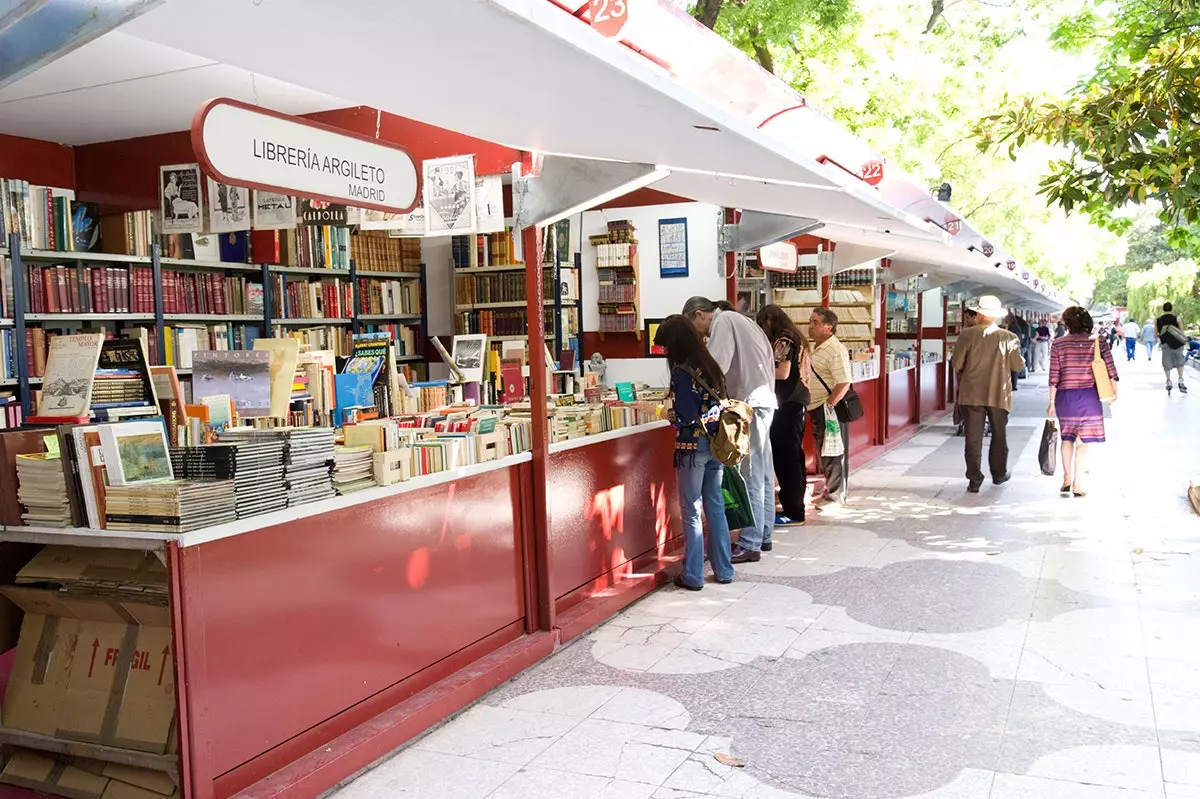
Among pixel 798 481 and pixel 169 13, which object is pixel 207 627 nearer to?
pixel 169 13

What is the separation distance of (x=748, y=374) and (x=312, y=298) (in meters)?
4.36

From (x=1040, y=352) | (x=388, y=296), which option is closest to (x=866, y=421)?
(x=388, y=296)

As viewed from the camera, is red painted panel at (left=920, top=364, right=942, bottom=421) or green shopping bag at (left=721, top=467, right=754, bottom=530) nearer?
green shopping bag at (left=721, top=467, right=754, bottom=530)

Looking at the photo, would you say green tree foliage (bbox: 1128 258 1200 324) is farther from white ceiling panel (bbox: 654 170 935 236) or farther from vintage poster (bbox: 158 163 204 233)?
vintage poster (bbox: 158 163 204 233)

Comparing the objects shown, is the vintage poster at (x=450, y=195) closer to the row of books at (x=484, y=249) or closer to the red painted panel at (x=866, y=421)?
the row of books at (x=484, y=249)

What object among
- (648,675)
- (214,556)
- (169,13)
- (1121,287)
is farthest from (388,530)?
(1121,287)

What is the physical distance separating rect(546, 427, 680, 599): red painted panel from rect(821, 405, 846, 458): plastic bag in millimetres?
1911

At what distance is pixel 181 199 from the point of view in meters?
6.85

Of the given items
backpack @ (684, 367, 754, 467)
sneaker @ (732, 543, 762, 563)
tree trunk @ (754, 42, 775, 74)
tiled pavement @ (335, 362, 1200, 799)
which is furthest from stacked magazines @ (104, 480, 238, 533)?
tree trunk @ (754, 42, 775, 74)

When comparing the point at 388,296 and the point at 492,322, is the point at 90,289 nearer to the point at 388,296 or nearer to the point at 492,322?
the point at 388,296

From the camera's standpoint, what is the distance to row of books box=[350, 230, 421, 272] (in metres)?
9.59

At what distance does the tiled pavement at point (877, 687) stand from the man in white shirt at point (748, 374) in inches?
9.3

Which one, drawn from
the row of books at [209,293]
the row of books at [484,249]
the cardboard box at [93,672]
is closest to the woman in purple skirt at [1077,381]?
the row of books at [484,249]

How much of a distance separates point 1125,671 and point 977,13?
58.6ft
